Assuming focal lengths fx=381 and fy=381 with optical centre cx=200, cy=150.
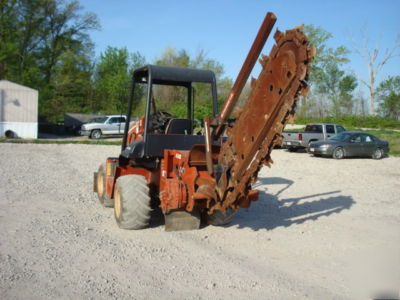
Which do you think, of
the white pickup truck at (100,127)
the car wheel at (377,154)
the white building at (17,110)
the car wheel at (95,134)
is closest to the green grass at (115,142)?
the white building at (17,110)

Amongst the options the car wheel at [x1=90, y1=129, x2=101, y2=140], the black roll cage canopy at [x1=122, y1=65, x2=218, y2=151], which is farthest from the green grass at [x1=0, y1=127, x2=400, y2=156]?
the black roll cage canopy at [x1=122, y1=65, x2=218, y2=151]

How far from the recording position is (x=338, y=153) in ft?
66.0

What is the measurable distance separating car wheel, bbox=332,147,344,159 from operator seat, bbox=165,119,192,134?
15048 millimetres

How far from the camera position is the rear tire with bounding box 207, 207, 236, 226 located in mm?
6777

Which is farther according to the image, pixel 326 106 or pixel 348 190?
pixel 326 106

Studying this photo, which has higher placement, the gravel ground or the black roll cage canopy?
the black roll cage canopy

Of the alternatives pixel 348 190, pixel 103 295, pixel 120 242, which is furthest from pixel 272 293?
pixel 348 190

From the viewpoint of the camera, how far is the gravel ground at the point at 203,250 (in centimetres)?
435

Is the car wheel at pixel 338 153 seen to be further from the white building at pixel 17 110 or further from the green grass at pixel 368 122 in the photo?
the white building at pixel 17 110

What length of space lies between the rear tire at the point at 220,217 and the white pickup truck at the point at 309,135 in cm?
1618

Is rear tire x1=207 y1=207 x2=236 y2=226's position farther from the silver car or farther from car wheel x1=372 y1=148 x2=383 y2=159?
car wheel x1=372 y1=148 x2=383 y2=159

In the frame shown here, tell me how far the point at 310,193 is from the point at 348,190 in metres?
1.51

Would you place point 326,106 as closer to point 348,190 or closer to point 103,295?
point 348,190

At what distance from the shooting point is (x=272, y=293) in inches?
170
